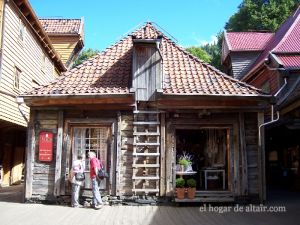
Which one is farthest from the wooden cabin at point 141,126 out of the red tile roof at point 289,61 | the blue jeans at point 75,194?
the red tile roof at point 289,61

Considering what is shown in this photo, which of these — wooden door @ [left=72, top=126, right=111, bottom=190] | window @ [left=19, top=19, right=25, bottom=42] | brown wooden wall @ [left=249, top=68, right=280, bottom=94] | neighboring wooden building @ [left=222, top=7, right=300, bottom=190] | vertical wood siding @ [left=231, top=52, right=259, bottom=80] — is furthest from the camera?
vertical wood siding @ [left=231, top=52, right=259, bottom=80]

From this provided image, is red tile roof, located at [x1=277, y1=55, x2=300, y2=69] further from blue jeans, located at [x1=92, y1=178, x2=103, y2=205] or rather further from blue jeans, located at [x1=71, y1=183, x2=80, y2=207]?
blue jeans, located at [x1=71, y1=183, x2=80, y2=207]

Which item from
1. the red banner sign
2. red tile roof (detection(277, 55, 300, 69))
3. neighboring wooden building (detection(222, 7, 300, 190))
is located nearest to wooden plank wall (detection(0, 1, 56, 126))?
the red banner sign

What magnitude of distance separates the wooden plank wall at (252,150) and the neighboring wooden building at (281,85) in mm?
1575

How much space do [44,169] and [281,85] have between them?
32.7 ft

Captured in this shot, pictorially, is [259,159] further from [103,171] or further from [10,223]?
[10,223]

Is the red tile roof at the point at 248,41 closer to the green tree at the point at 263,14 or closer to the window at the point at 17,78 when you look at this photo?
the green tree at the point at 263,14

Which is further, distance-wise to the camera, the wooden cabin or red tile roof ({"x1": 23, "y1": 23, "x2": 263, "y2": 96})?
red tile roof ({"x1": 23, "y1": 23, "x2": 263, "y2": 96})

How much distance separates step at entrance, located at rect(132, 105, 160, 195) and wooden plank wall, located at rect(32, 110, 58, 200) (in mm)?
2446

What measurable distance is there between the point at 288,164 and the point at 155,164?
318 inches

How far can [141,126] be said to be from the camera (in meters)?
11.0

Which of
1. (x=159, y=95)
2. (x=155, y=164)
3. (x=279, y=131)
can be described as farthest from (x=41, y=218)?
(x=279, y=131)

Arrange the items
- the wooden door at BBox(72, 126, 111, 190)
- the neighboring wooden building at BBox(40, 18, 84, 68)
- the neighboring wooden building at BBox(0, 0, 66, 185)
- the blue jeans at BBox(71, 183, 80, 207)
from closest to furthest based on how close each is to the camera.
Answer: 1. the blue jeans at BBox(71, 183, 80, 207)
2. the wooden door at BBox(72, 126, 111, 190)
3. the neighboring wooden building at BBox(0, 0, 66, 185)
4. the neighboring wooden building at BBox(40, 18, 84, 68)

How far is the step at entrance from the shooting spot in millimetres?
10698
